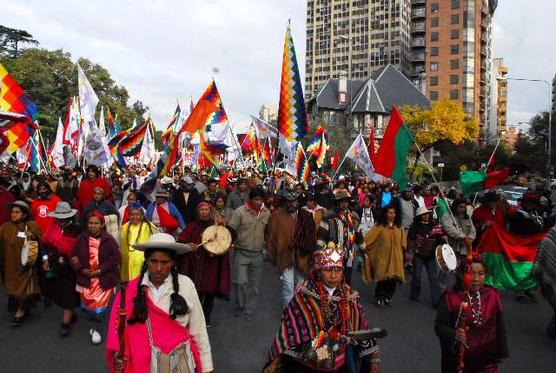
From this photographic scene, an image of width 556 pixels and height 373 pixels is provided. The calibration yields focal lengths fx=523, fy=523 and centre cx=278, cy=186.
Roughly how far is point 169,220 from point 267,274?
3104 millimetres

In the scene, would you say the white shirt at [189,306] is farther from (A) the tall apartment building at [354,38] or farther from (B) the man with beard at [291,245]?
(A) the tall apartment building at [354,38]

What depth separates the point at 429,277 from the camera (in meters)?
7.90

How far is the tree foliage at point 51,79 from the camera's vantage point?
44188 mm

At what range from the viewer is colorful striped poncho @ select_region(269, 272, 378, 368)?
3.18 metres

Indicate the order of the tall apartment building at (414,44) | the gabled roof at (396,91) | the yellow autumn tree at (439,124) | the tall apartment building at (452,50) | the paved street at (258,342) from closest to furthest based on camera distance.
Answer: the paved street at (258,342) → the yellow autumn tree at (439,124) → the gabled roof at (396,91) → the tall apartment building at (452,50) → the tall apartment building at (414,44)

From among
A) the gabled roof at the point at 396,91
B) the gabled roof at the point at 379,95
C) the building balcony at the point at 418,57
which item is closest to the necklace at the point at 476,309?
the gabled roof at the point at 379,95

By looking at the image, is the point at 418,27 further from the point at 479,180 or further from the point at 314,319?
the point at 314,319

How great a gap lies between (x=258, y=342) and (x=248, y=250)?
4.72 ft

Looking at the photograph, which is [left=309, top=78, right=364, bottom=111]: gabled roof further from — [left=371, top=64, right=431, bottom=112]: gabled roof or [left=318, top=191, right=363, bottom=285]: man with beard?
[left=318, top=191, right=363, bottom=285]: man with beard

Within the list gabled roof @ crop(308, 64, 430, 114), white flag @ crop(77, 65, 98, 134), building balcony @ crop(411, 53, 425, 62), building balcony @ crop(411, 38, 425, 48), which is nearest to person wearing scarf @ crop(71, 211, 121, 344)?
white flag @ crop(77, 65, 98, 134)

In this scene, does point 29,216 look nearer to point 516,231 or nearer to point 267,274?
point 267,274

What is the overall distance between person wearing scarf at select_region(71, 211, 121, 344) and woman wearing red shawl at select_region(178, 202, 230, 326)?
88 centimetres

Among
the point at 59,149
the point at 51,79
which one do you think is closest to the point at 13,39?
the point at 51,79

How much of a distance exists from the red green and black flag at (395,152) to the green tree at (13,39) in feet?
179
